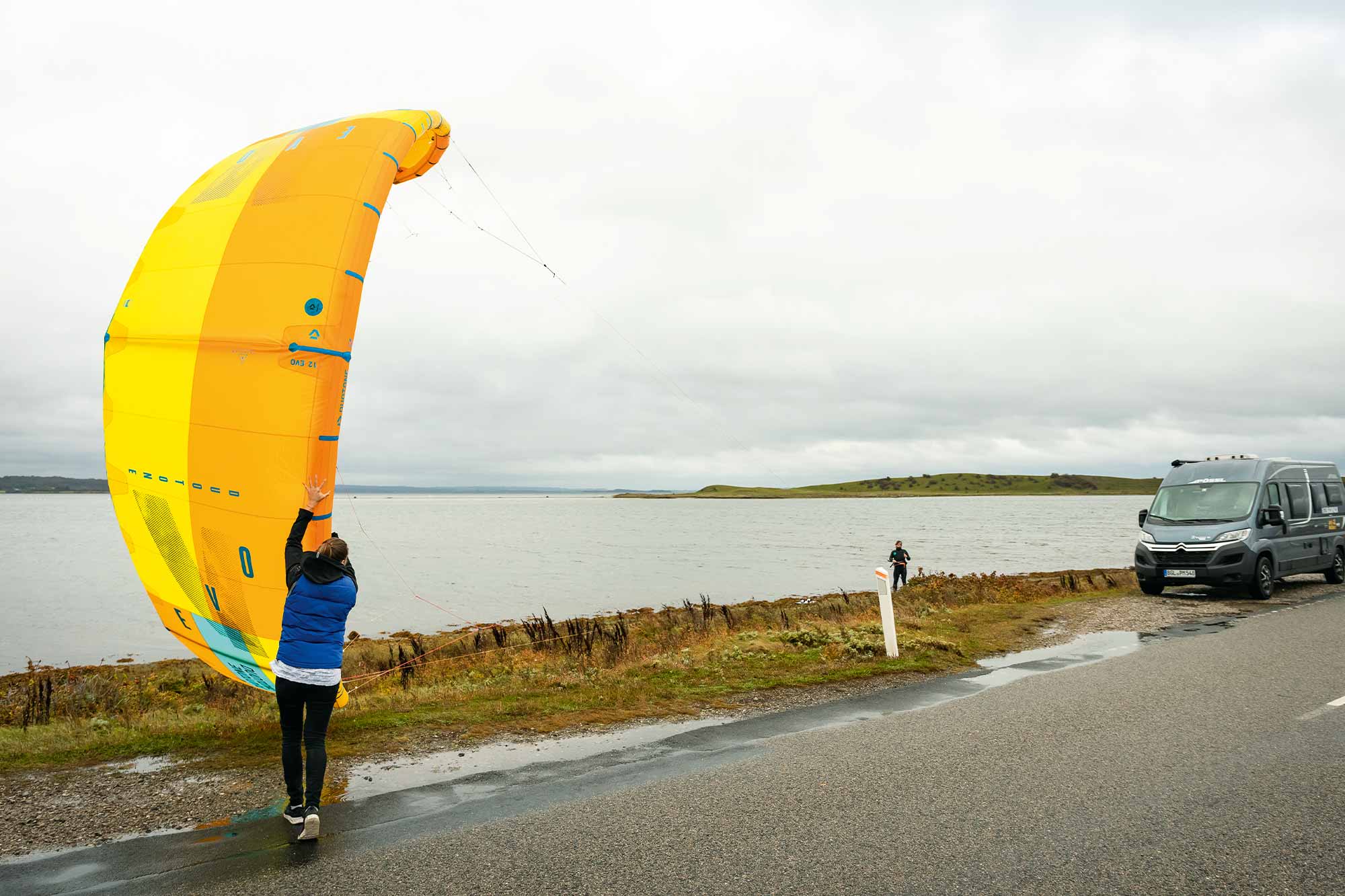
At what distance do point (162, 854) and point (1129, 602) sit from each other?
1913 cm

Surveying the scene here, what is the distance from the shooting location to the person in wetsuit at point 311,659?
5.50m

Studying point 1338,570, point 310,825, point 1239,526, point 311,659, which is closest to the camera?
point 310,825

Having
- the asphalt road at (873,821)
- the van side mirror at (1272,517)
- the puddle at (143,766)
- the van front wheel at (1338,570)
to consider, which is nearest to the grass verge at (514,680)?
the puddle at (143,766)

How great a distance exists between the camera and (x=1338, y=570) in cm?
2077

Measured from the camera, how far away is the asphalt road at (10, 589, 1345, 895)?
4.52 metres

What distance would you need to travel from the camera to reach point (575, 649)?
15.2m

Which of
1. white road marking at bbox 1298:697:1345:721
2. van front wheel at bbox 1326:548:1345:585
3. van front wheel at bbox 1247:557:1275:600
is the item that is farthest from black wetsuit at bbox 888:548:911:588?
white road marking at bbox 1298:697:1345:721

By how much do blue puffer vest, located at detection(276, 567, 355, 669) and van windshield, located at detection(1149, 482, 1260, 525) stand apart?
18.5 metres

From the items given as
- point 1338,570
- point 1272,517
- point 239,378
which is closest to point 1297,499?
point 1272,517

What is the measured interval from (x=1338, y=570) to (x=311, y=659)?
992 inches

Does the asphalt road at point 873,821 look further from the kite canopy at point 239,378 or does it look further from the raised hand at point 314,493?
the kite canopy at point 239,378

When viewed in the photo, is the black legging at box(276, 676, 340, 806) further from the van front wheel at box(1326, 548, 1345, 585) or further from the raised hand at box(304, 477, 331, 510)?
the van front wheel at box(1326, 548, 1345, 585)

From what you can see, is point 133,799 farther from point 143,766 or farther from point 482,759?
point 482,759

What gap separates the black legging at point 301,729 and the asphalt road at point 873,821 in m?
0.36
